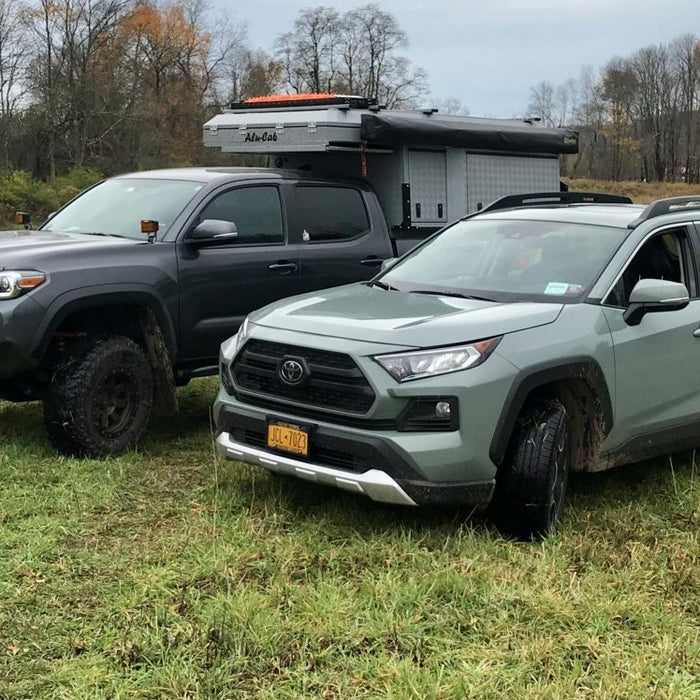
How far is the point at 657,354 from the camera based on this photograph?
4664 millimetres

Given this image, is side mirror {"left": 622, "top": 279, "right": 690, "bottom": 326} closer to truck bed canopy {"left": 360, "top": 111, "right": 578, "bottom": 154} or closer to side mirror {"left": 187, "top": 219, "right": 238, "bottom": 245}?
side mirror {"left": 187, "top": 219, "right": 238, "bottom": 245}

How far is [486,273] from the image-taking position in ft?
16.5

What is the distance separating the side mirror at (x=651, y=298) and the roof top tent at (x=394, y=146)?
3.15m

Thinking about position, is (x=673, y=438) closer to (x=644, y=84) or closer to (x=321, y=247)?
(x=321, y=247)

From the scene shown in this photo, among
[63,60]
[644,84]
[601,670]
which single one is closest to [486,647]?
[601,670]

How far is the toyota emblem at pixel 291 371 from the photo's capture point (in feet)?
13.8

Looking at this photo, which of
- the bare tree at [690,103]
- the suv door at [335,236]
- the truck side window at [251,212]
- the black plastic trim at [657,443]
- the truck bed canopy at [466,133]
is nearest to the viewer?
the black plastic trim at [657,443]

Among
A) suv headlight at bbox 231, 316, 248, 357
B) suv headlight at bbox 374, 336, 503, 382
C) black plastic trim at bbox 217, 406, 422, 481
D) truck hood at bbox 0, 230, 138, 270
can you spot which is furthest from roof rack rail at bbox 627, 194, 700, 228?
truck hood at bbox 0, 230, 138, 270

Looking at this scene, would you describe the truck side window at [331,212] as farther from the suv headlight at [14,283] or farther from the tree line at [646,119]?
the tree line at [646,119]

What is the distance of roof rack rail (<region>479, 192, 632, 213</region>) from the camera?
595 centimetres

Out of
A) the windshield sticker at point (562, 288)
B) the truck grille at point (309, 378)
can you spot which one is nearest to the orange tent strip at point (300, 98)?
the windshield sticker at point (562, 288)

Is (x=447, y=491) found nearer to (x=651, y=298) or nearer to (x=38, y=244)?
(x=651, y=298)

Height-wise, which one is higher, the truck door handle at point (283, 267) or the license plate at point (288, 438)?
the truck door handle at point (283, 267)

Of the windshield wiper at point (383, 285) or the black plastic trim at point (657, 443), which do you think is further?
the windshield wiper at point (383, 285)
